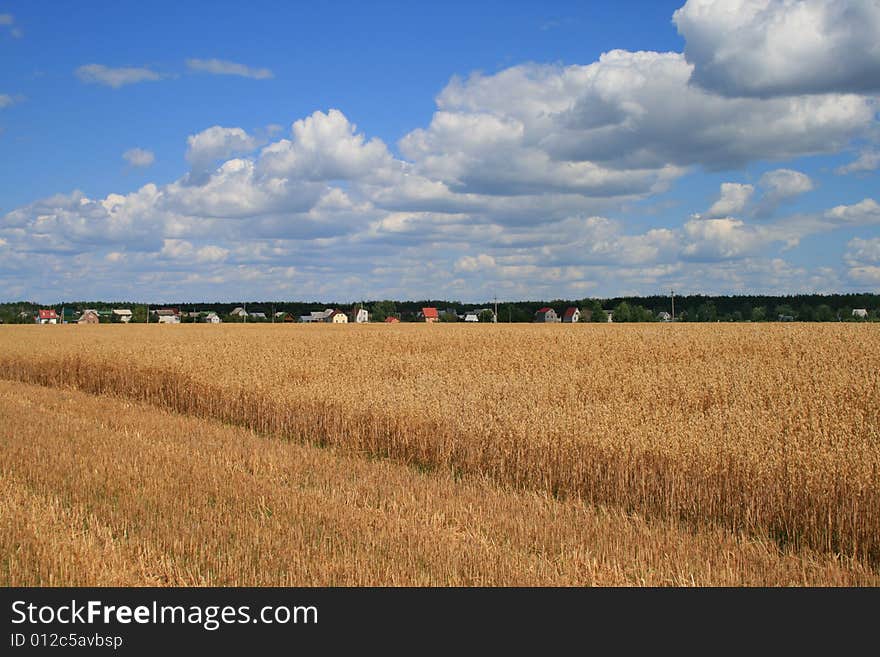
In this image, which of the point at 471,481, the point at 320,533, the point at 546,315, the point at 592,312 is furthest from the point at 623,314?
the point at 320,533

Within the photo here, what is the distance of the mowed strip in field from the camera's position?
7.45 meters

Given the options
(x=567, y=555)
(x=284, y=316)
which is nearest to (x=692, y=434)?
(x=567, y=555)

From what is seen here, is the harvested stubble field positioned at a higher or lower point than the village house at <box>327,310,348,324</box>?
lower

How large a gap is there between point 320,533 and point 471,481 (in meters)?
4.07

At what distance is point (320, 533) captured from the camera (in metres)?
8.76

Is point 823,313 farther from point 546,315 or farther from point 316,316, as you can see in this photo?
point 316,316

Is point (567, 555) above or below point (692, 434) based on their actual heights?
below

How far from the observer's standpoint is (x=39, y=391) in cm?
2620

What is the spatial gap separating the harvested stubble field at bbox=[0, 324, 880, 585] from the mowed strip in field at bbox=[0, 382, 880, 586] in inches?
1.5

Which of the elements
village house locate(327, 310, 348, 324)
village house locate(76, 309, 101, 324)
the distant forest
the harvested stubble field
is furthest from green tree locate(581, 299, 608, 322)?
the harvested stubble field

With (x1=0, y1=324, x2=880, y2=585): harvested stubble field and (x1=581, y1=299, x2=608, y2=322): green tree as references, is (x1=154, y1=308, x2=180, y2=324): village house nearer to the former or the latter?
(x1=581, y1=299, x2=608, y2=322): green tree
